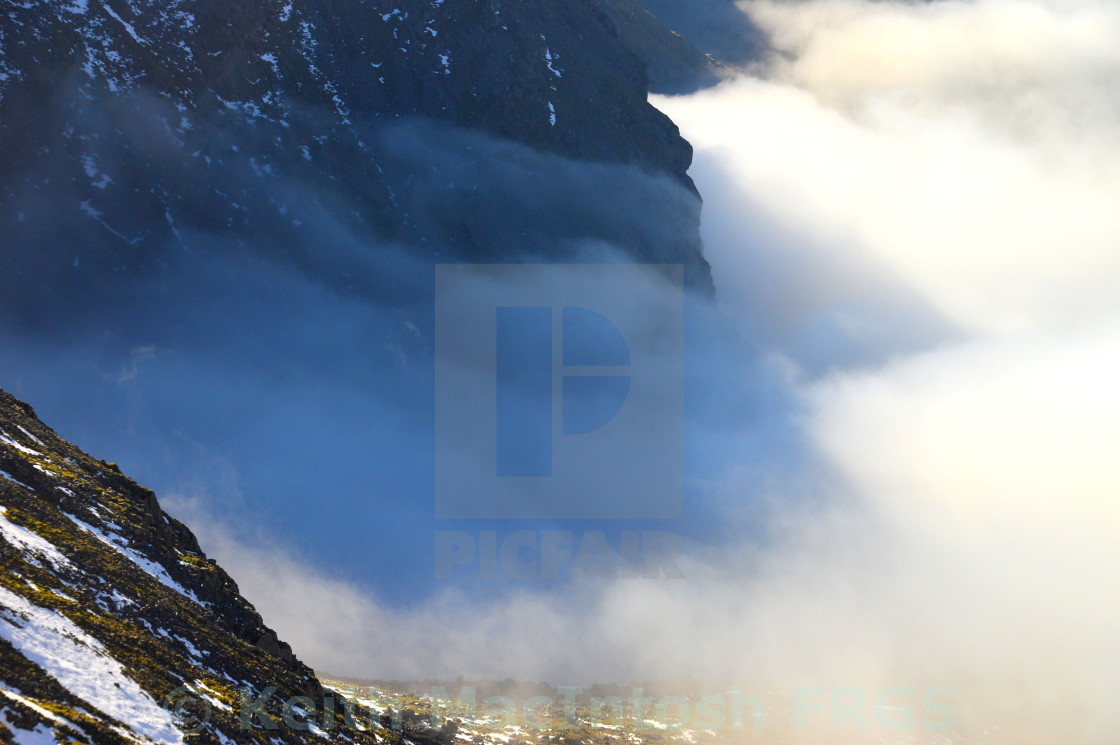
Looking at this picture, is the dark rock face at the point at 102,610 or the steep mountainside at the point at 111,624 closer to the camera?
the steep mountainside at the point at 111,624

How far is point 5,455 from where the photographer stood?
3241 inches

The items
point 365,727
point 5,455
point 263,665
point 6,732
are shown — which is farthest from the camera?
point 365,727

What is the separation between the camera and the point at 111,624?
70312 mm

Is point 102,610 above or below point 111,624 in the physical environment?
above

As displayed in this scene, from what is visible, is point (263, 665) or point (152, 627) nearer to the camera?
point (152, 627)

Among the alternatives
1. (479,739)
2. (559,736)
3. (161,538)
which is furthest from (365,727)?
(559,736)

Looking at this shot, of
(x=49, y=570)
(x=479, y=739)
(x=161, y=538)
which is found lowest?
(x=479, y=739)

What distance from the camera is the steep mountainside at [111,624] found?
56906 millimetres

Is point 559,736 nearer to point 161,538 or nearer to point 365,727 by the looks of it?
point 365,727

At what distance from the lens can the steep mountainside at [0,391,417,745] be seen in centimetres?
5691

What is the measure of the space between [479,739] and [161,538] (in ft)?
271

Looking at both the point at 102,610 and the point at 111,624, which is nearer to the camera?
the point at 111,624

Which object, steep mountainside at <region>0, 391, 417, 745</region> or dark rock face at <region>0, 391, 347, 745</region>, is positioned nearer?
steep mountainside at <region>0, 391, 417, 745</region>

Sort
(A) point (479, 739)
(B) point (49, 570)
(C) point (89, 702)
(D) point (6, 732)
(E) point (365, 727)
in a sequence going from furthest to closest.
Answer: (A) point (479, 739) → (E) point (365, 727) → (B) point (49, 570) → (C) point (89, 702) → (D) point (6, 732)
